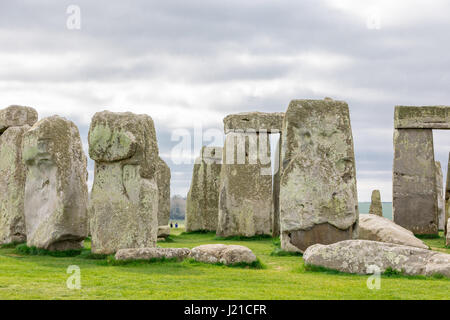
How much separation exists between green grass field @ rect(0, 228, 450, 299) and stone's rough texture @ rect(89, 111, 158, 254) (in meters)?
0.83

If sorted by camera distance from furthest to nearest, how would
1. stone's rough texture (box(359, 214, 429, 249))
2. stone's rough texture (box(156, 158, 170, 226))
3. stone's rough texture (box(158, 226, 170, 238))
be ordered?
stone's rough texture (box(156, 158, 170, 226)) → stone's rough texture (box(158, 226, 170, 238)) → stone's rough texture (box(359, 214, 429, 249))

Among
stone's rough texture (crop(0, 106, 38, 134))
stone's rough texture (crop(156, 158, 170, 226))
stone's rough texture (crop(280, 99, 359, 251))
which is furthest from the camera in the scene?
stone's rough texture (crop(156, 158, 170, 226))

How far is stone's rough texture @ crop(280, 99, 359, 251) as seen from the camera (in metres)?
16.3

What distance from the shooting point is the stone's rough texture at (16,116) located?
1922 cm

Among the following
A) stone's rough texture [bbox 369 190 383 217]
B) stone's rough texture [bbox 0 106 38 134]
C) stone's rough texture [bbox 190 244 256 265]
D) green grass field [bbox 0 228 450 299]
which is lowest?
→ green grass field [bbox 0 228 450 299]

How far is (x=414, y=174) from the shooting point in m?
24.4

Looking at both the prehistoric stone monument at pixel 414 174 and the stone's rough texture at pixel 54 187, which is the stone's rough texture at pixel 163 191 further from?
the stone's rough texture at pixel 54 187

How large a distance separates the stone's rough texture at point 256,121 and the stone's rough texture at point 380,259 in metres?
11.1

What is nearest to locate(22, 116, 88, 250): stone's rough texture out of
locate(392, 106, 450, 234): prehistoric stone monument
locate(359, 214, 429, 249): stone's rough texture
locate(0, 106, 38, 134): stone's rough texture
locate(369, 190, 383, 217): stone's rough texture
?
locate(0, 106, 38, 134): stone's rough texture

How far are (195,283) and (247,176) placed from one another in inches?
494

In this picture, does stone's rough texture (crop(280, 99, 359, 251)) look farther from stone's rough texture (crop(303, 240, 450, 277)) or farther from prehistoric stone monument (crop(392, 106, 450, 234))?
prehistoric stone monument (crop(392, 106, 450, 234))
